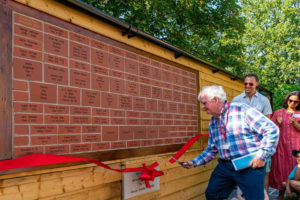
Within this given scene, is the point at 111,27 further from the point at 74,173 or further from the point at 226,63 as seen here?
the point at 226,63

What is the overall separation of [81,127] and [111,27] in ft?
3.95

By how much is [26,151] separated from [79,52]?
3.55ft

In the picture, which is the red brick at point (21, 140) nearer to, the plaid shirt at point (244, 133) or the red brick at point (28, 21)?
the red brick at point (28, 21)

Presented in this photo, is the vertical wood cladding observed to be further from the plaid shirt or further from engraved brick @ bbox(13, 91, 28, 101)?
the plaid shirt

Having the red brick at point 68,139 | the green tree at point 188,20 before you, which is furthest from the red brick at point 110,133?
the green tree at point 188,20

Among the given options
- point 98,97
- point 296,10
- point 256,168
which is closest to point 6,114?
point 98,97

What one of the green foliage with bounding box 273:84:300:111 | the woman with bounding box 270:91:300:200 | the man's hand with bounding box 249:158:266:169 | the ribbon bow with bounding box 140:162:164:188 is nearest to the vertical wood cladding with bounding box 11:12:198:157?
the ribbon bow with bounding box 140:162:164:188

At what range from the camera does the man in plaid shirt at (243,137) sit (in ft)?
9.84

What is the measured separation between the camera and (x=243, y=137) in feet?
10.2

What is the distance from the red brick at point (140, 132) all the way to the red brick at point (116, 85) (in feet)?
1.71

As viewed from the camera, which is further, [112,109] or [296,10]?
[296,10]

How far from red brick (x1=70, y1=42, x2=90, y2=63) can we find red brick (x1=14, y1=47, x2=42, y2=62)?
0.38m

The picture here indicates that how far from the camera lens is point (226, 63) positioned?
13656 mm

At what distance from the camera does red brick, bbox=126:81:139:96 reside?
361 cm
